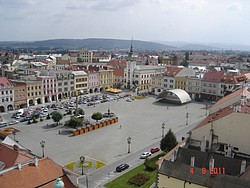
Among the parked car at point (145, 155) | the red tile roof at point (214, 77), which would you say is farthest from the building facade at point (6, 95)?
the red tile roof at point (214, 77)

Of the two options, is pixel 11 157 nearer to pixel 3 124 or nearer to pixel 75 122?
pixel 75 122

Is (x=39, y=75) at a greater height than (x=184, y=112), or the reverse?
(x=39, y=75)

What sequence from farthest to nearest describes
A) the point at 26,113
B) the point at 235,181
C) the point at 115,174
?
the point at 26,113
the point at 115,174
the point at 235,181

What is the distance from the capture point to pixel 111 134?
177 ft

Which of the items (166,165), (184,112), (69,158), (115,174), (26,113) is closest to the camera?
(166,165)

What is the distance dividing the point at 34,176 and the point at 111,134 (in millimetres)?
29836

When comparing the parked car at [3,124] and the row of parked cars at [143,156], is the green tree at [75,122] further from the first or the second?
the row of parked cars at [143,156]

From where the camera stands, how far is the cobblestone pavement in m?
44.4

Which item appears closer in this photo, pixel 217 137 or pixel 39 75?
pixel 217 137

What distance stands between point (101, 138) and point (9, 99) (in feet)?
108

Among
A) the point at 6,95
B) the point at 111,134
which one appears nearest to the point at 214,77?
the point at 111,134

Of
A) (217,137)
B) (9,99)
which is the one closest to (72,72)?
(9,99)

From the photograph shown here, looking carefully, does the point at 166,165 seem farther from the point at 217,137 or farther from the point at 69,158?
the point at 69,158

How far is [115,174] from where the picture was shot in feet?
121
